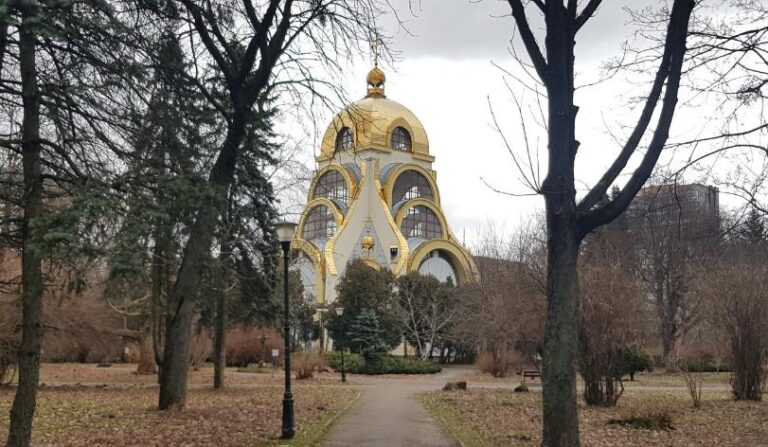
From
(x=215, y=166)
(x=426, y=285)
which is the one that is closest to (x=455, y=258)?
(x=426, y=285)

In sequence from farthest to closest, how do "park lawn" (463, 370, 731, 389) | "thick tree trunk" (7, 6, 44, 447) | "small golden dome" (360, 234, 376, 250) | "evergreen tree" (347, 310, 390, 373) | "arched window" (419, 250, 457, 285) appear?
"arched window" (419, 250, 457, 285), "small golden dome" (360, 234, 376, 250), "evergreen tree" (347, 310, 390, 373), "park lawn" (463, 370, 731, 389), "thick tree trunk" (7, 6, 44, 447)

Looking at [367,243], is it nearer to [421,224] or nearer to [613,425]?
[421,224]

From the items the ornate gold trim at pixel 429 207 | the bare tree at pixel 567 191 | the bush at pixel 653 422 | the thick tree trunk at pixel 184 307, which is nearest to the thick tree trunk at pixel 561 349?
the bare tree at pixel 567 191

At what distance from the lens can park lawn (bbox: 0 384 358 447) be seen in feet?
36.1

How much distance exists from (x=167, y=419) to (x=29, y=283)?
245 inches

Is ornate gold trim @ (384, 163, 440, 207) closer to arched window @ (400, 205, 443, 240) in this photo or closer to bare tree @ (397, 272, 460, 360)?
arched window @ (400, 205, 443, 240)

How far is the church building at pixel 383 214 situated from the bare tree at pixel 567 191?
4831 cm

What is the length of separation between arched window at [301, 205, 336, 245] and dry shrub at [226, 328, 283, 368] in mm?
22168

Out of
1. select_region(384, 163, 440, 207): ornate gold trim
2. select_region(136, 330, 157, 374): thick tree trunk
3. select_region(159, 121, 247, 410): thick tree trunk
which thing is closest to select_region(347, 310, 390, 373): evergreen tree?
select_region(136, 330, 157, 374): thick tree trunk

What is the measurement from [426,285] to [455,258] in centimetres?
1534

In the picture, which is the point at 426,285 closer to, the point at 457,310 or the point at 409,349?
the point at 457,310

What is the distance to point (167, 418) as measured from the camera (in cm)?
1348

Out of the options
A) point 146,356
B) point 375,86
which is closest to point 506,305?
point 146,356

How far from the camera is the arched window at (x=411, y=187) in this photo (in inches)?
2584
